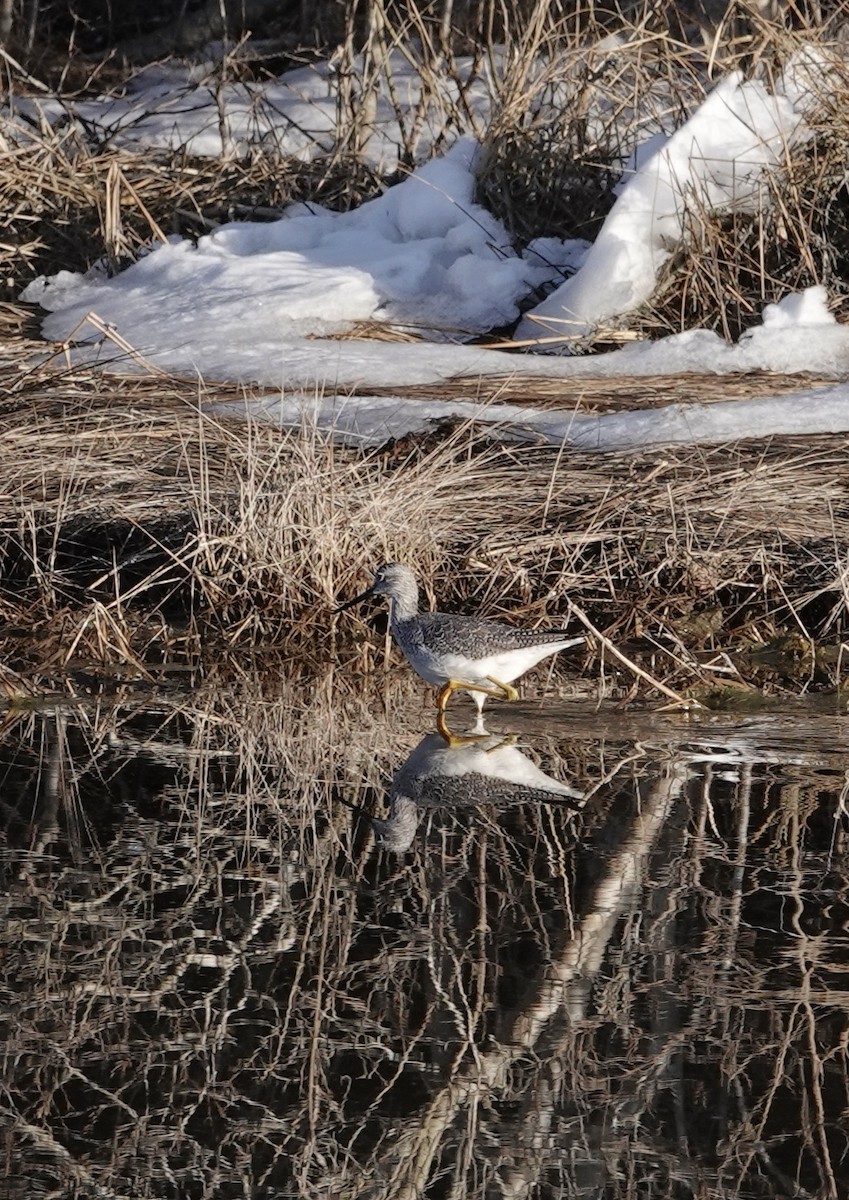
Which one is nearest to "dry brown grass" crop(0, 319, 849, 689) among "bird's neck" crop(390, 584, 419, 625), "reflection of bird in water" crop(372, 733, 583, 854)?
"bird's neck" crop(390, 584, 419, 625)

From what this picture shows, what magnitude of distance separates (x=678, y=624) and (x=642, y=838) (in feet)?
7.93

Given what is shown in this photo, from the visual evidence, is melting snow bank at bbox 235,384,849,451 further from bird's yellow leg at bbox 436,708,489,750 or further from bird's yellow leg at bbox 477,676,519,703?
bird's yellow leg at bbox 436,708,489,750

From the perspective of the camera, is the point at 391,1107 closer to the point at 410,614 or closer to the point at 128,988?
the point at 128,988

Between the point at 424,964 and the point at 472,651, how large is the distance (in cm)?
218

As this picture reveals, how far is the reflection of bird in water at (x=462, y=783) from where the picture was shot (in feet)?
15.3

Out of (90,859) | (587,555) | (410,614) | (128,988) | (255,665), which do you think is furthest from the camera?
(587,555)

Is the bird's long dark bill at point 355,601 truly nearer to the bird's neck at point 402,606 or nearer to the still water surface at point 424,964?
the bird's neck at point 402,606

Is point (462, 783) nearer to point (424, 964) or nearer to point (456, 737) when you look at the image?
point (456, 737)

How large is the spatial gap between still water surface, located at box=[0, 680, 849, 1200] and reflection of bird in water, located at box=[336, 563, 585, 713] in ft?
0.83

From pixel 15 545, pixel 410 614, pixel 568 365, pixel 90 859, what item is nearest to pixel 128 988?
pixel 90 859

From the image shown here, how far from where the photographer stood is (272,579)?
6891 millimetres

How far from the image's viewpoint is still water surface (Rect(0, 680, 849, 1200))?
2.91 m

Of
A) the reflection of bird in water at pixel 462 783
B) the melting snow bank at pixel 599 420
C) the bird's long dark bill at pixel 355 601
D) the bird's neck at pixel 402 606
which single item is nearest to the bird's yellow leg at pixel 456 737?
the reflection of bird in water at pixel 462 783

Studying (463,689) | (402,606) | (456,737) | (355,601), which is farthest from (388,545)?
(456,737)
